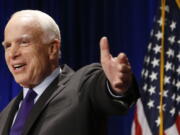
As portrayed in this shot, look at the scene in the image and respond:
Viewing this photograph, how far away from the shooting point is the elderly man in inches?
47.9

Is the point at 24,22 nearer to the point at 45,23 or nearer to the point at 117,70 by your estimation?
the point at 45,23

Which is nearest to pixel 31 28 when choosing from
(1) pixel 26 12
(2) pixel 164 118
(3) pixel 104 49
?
(1) pixel 26 12

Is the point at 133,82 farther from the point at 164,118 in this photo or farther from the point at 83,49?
the point at 83,49

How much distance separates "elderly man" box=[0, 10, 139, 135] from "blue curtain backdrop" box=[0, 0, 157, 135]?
88.1 inches

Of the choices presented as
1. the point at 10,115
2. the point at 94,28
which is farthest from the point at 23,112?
the point at 94,28

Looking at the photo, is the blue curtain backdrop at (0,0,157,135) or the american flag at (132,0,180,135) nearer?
the american flag at (132,0,180,135)

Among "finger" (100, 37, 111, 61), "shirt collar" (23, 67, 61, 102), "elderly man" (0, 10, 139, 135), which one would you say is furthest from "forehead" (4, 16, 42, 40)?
"finger" (100, 37, 111, 61)

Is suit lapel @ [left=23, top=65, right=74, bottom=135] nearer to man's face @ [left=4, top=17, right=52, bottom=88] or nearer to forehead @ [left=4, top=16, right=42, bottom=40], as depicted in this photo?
man's face @ [left=4, top=17, right=52, bottom=88]

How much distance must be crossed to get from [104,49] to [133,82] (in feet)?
0.41

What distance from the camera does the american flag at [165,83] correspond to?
333cm

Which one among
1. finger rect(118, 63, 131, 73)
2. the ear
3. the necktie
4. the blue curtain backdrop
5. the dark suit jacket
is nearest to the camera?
finger rect(118, 63, 131, 73)

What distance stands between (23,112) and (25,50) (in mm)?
209

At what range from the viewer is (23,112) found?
150 centimetres

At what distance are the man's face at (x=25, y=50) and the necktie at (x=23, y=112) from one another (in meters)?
0.04
